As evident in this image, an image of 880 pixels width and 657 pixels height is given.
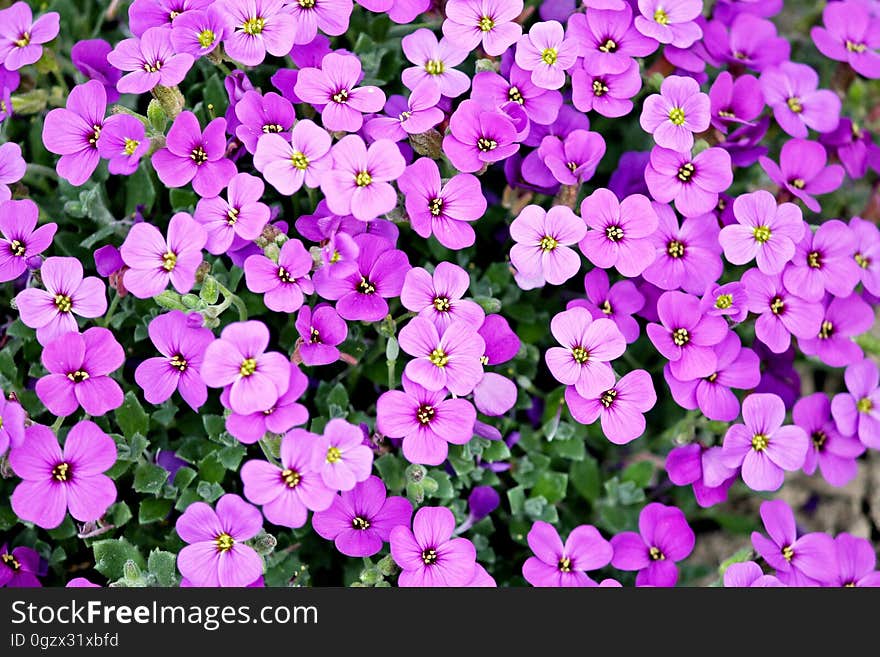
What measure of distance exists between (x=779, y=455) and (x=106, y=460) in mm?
1532

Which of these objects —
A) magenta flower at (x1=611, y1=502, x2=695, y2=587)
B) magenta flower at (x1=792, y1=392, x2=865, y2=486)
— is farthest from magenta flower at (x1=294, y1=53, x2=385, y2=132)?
magenta flower at (x1=792, y1=392, x2=865, y2=486)

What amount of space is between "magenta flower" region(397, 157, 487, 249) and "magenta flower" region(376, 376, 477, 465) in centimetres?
34

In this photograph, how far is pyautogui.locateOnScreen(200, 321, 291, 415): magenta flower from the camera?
1712 millimetres

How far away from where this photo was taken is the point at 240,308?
1.92m

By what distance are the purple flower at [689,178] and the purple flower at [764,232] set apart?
0.22 feet

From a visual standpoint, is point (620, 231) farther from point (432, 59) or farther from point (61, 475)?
point (61, 475)

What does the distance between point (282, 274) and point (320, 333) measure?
0.52 ft

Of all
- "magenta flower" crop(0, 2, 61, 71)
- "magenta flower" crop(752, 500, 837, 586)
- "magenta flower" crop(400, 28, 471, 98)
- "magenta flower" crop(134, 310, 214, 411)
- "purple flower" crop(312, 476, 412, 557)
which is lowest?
"magenta flower" crop(752, 500, 837, 586)

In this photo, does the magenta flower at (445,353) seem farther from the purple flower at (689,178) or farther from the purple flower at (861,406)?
the purple flower at (861,406)

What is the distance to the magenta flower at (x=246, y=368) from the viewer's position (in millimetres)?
1712

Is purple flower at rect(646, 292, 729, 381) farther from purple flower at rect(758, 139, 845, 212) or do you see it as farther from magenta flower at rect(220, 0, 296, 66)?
magenta flower at rect(220, 0, 296, 66)

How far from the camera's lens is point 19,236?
6.32 ft

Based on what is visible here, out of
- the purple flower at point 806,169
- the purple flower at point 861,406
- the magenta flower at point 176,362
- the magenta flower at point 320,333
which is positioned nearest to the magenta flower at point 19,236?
the magenta flower at point 176,362

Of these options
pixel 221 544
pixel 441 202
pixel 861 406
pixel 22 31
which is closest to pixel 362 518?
pixel 221 544
